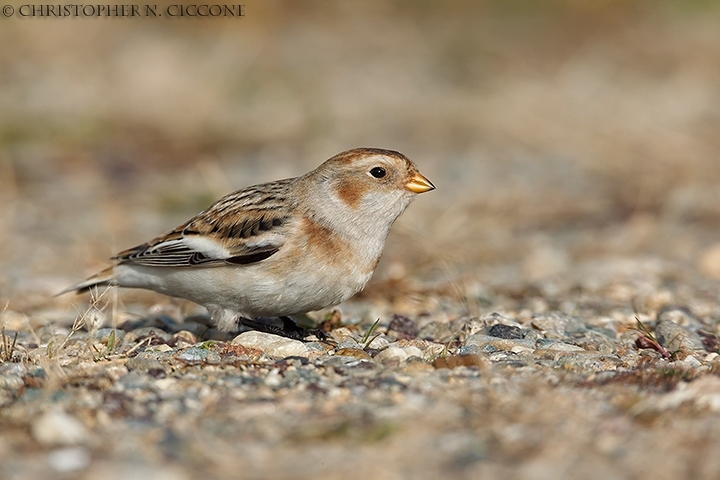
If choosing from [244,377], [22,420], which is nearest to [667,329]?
[244,377]

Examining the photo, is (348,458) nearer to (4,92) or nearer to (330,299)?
(330,299)

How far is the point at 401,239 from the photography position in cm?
695

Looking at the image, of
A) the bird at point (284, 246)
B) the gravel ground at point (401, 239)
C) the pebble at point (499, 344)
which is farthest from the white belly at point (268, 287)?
the pebble at point (499, 344)

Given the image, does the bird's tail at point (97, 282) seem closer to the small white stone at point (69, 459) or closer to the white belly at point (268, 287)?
the white belly at point (268, 287)

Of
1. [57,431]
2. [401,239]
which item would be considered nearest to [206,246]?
[57,431]

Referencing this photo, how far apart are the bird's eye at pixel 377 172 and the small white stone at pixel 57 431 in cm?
221

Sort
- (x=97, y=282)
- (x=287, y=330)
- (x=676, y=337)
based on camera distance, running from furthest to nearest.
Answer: (x=97, y=282) → (x=287, y=330) → (x=676, y=337)

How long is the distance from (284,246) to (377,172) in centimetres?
64

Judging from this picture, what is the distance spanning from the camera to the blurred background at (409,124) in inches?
286

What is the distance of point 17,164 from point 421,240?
5.20 metres

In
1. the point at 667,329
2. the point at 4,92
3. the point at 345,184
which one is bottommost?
the point at 667,329

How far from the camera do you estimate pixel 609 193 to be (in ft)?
28.4

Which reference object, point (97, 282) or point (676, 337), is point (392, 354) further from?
point (97, 282)

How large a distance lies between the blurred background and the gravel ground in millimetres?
41
